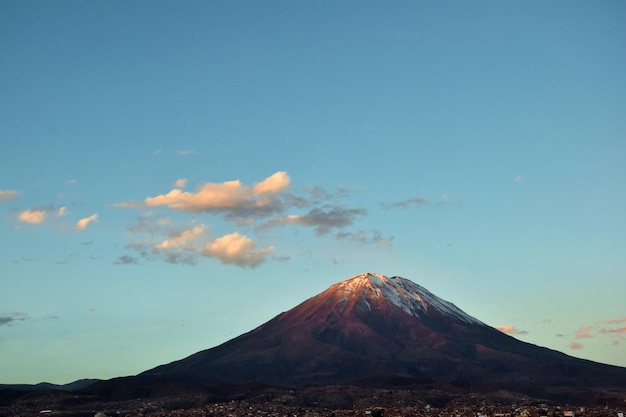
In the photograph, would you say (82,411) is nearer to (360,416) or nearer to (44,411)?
(44,411)

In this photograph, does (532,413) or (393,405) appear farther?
(393,405)

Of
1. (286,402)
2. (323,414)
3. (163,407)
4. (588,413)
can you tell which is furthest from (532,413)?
(163,407)

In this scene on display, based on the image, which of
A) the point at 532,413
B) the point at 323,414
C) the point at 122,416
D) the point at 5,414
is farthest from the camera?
the point at 5,414

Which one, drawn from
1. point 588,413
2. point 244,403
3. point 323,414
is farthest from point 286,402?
point 588,413

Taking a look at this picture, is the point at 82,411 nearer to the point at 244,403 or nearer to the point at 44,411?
the point at 44,411

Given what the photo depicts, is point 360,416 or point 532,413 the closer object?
point 532,413

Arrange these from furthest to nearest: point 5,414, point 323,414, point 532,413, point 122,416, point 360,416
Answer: point 5,414
point 122,416
point 323,414
point 360,416
point 532,413

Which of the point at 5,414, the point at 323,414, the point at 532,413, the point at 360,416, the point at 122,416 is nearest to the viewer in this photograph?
the point at 532,413

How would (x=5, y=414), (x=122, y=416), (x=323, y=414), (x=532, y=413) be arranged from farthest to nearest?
(x=5, y=414) < (x=122, y=416) < (x=323, y=414) < (x=532, y=413)
